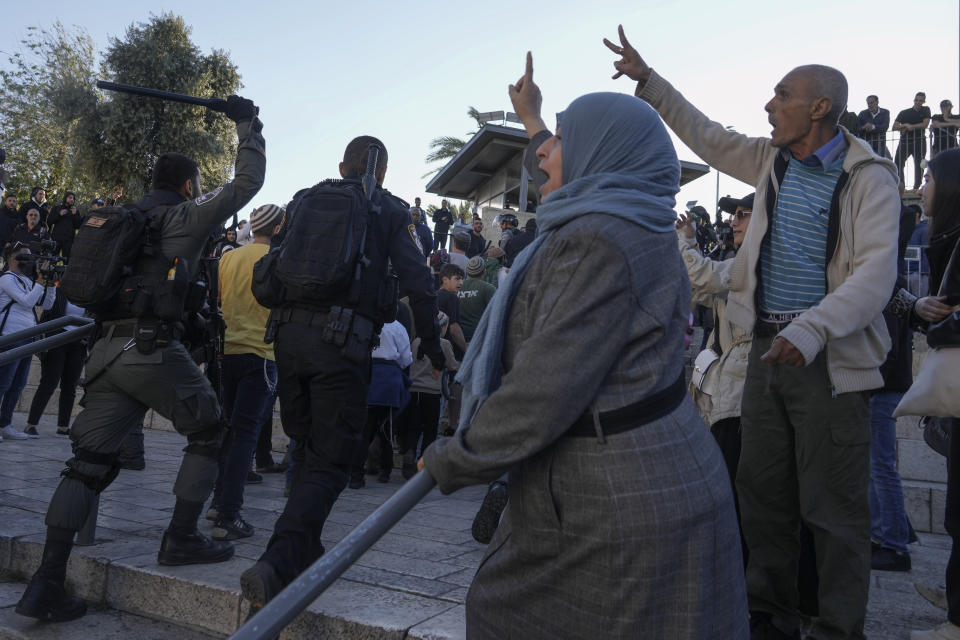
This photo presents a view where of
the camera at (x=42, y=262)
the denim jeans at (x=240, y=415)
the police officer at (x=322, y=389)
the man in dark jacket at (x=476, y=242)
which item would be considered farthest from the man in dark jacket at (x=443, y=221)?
the police officer at (x=322, y=389)

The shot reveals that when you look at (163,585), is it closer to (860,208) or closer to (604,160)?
(604,160)

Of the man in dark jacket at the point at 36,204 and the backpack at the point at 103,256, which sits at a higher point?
the man in dark jacket at the point at 36,204

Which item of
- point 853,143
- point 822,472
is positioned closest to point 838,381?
point 822,472

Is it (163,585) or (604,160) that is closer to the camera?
(604,160)

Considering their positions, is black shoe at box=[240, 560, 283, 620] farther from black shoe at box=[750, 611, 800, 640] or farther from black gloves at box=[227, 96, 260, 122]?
black gloves at box=[227, 96, 260, 122]

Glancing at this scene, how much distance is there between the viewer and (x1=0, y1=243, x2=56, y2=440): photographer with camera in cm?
809

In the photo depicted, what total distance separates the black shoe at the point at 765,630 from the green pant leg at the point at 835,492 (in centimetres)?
19

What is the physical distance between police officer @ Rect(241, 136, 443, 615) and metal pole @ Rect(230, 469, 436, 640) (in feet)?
5.12

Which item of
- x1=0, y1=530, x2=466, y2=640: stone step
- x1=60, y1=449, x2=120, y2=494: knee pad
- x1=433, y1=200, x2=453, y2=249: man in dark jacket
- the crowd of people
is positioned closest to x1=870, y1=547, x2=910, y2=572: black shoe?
the crowd of people

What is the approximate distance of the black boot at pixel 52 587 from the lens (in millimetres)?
3422

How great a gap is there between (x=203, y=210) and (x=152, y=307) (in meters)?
0.52

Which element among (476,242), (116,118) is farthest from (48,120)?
(476,242)

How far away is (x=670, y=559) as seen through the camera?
5.59ft

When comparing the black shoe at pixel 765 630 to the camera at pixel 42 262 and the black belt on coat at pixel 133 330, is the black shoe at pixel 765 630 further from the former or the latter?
the camera at pixel 42 262
